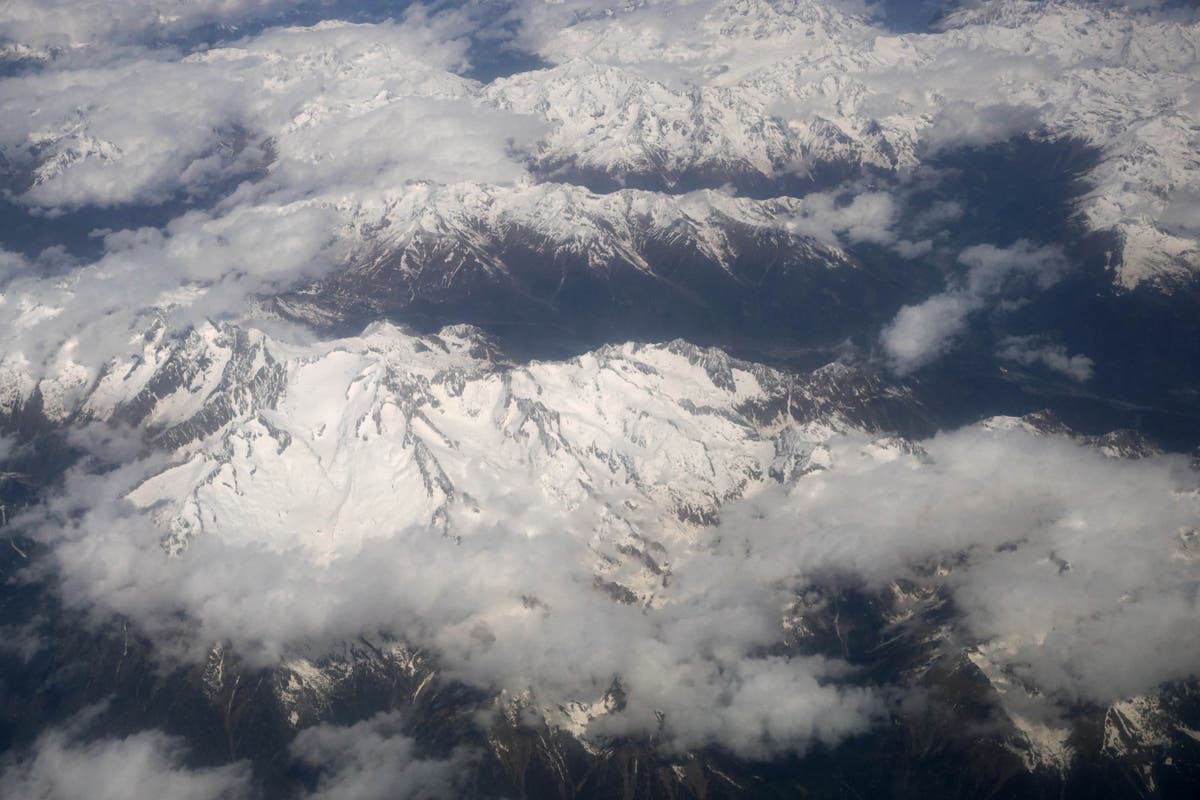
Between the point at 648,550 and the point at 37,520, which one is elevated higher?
the point at 648,550

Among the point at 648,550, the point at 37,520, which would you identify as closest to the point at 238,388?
the point at 37,520

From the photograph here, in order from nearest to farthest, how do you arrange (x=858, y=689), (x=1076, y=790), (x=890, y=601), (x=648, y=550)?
(x=1076, y=790)
(x=858, y=689)
(x=890, y=601)
(x=648, y=550)

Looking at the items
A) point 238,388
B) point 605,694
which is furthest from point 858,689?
point 238,388

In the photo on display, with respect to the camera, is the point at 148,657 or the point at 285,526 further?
the point at 285,526

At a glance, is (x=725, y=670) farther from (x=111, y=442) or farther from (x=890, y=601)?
(x=111, y=442)

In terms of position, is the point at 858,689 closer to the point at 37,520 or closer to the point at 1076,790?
the point at 1076,790

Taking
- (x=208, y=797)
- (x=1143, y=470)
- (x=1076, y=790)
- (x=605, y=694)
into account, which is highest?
(x=1143, y=470)

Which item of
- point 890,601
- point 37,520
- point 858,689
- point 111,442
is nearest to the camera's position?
point 858,689

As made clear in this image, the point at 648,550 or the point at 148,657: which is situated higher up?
the point at 648,550

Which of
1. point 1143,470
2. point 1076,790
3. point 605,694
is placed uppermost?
point 1143,470
